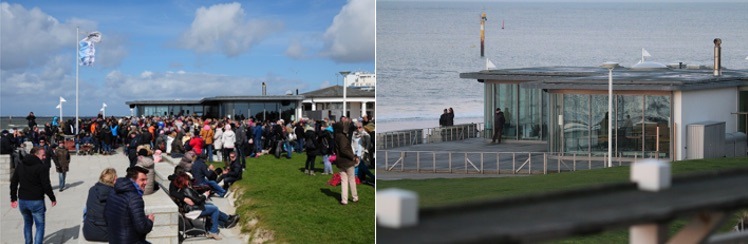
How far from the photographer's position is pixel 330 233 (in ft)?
33.3

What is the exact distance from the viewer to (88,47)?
2889 centimetres

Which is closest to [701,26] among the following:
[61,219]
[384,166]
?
[384,166]

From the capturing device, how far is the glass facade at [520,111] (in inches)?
934

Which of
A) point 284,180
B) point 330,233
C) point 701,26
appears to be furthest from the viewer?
point 701,26

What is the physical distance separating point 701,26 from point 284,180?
83.3 meters

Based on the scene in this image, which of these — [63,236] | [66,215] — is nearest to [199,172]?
[66,215]

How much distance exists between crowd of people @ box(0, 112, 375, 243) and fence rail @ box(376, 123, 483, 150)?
1.84 metres

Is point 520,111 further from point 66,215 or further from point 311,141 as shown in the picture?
point 66,215

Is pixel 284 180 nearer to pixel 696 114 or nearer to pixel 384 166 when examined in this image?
pixel 384 166

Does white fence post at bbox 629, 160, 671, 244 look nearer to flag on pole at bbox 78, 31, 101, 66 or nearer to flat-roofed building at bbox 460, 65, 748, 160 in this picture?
flat-roofed building at bbox 460, 65, 748, 160

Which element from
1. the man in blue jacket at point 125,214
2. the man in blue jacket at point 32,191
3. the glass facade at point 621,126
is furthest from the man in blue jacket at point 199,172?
the glass facade at point 621,126

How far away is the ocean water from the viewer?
5578cm

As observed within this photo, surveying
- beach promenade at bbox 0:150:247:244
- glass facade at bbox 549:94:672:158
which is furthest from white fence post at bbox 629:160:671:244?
glass facade at bbox 549:94:672:158

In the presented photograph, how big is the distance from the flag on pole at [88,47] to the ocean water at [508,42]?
13.1 m
